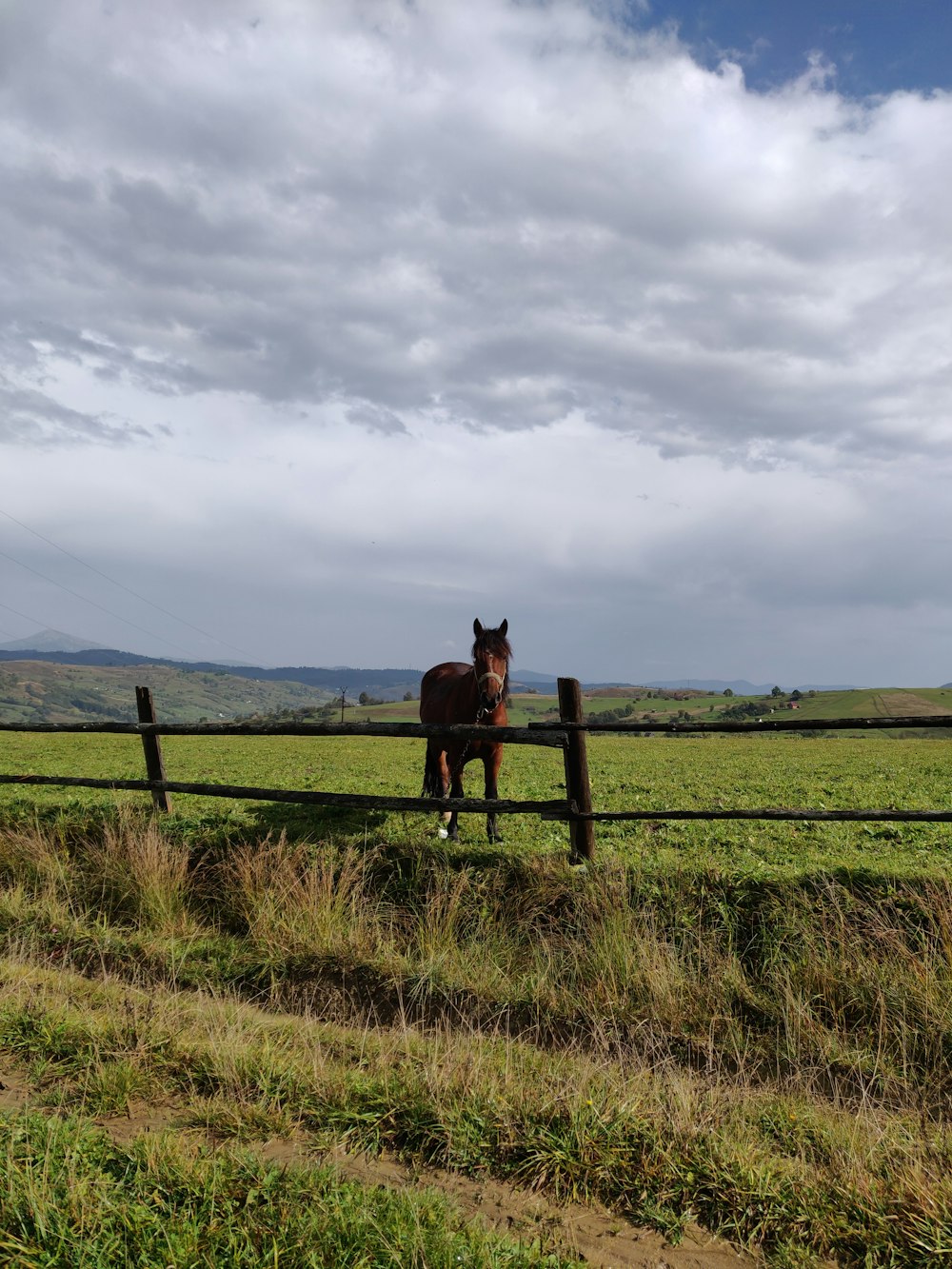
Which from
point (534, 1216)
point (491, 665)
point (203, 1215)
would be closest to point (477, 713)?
point (491, 665)

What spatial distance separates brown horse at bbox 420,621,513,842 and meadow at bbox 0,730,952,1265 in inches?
25.0

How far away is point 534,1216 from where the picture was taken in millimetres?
2971

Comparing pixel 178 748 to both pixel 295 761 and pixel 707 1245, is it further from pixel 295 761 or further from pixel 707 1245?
pixel 707 1245

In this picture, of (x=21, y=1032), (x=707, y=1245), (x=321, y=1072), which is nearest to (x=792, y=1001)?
(x=707, y=1245)

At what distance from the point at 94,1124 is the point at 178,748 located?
27131 mm

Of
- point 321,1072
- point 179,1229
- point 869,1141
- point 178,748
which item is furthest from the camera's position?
point 178,748

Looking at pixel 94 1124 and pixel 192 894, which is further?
pixel 192 894

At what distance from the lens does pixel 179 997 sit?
4.89 meters

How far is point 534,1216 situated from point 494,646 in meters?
6.54

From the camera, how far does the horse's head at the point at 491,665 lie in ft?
28.6

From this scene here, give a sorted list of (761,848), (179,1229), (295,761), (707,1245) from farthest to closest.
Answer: (295,761) → (761,848) → (707,1245) → (179,1229)

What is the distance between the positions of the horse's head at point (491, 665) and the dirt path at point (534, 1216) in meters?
5.67

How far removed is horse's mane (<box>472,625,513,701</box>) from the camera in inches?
356

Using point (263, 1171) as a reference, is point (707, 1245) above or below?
below
